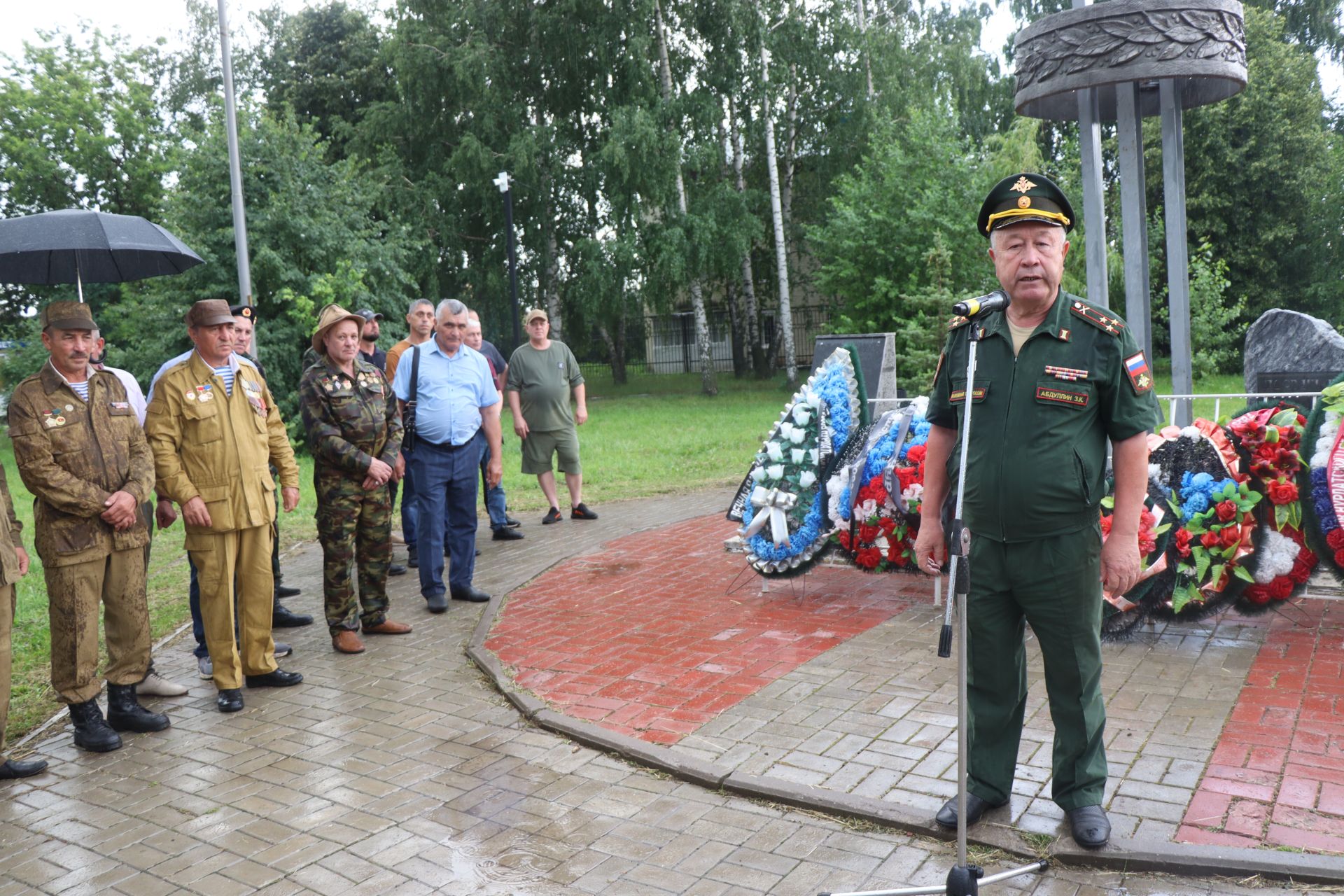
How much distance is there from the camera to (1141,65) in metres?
7.34

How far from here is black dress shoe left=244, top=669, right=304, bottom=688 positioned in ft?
19.5

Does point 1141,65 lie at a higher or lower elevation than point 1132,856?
higher

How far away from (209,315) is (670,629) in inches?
123

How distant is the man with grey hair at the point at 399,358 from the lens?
26.8 ft

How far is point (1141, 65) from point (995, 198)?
468 centimetres

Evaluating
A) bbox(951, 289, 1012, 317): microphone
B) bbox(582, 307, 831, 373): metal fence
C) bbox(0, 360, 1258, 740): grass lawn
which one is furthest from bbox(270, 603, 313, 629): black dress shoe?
bbox(582, 307, 831, 373): metal fence

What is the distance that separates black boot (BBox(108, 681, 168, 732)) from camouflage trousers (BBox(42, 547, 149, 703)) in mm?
60

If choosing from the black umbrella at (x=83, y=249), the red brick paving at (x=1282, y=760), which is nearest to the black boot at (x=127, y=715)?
the black umbrella at (x=83, y=249)

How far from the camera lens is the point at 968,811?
3.79 m

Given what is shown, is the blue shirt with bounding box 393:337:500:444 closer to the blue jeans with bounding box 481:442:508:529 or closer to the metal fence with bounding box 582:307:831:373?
the blue jeans with bounding box 481:442:508:529

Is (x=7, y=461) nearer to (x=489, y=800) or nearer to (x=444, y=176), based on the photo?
(x=444, y=176)

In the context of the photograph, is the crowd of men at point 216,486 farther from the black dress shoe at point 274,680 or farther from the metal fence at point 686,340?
the metal fence at point 686,340

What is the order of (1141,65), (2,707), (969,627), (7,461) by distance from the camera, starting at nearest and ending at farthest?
(969,627)
(2,707)
(1141,65)
(7,461)

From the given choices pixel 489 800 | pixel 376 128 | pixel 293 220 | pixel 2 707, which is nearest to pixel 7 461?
pixel 293 220
